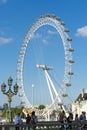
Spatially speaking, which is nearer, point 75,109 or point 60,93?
point 60,93

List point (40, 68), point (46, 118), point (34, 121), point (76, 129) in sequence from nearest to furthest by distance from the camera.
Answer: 1. point (34, 121)
2. point (76, 129)
3. point (40, 68)
4. point (46, 118)

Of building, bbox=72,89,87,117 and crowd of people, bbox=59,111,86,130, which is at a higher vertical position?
building, bbox=72,89,87,117

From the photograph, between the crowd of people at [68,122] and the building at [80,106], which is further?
the building at [80,106]

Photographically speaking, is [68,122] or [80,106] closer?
[68,122]

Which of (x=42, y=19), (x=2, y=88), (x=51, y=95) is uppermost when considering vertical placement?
(x=42, y=19)

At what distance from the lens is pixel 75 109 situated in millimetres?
116062

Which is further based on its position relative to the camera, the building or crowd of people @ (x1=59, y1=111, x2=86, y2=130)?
the building

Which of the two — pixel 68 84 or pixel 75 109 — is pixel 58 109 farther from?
pixel 75 109

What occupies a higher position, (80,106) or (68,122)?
(80,106)

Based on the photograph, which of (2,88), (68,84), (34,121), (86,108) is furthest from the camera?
(86,108)

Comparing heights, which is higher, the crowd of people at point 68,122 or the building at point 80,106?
the building at point 80,106

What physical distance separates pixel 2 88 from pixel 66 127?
44.3 feet

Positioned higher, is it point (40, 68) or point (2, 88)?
point (40, 68)

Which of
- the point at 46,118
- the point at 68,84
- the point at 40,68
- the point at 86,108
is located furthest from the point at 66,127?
the point at 86,108
